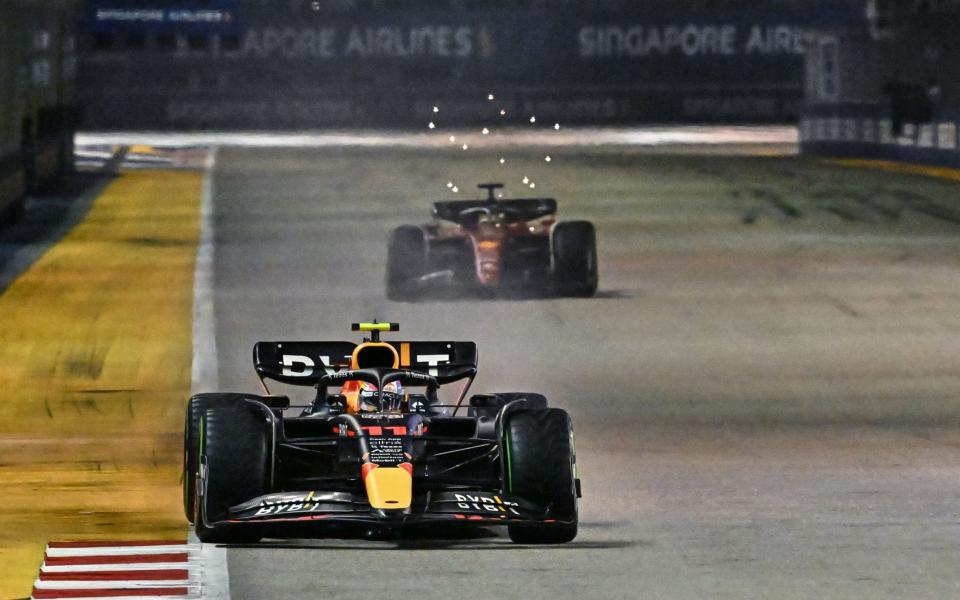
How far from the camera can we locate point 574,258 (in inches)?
898

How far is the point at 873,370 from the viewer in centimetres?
1797

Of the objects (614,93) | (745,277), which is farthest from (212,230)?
(614,93)

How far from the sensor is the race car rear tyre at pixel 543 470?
10.6 m

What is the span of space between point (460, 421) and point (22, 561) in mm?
2064

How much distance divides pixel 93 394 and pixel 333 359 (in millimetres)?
4974

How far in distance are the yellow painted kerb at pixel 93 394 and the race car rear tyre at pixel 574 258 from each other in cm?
343

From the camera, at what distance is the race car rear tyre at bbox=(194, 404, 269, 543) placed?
1043cm

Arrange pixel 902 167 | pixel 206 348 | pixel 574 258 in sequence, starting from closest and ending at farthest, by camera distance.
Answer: pixel 206 348
pixel 574 258
pixel 902 167

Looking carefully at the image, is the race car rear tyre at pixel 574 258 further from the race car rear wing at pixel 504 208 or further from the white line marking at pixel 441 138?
the white line marking at pixel 441 138

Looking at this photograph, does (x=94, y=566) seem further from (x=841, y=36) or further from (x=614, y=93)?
(x=614, y=93)

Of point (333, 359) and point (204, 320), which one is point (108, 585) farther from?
point (204, 320)

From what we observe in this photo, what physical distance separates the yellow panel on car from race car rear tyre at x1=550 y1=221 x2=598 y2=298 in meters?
12.4

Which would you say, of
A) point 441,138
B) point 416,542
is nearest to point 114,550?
point 416,542

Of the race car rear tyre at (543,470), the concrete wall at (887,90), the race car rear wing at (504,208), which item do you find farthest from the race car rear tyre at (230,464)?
the concrete wall at (887,90)
